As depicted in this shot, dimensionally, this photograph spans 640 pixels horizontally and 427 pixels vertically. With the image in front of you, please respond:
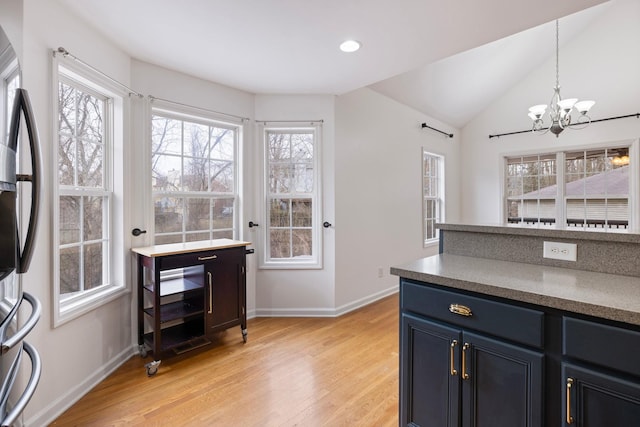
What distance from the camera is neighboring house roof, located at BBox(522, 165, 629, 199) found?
4.58 m

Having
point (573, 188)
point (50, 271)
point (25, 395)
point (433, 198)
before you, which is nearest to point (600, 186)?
point (573, 188)

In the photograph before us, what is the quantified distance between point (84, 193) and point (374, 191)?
297cm

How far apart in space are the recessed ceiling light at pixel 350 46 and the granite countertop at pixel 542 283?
1675 millimetres

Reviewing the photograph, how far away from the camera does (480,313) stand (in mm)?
1271

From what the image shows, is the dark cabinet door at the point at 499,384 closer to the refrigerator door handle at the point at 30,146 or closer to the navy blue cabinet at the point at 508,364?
the navy blue cabinet at the point at 508,364

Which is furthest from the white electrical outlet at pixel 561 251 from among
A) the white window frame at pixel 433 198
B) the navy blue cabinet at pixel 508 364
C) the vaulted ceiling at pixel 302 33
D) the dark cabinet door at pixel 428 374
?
the white window frame at pixel 433 198

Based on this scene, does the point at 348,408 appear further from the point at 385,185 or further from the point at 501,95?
the point at 501,95

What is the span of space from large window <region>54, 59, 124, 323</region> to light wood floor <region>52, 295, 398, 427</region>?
2.04 feet

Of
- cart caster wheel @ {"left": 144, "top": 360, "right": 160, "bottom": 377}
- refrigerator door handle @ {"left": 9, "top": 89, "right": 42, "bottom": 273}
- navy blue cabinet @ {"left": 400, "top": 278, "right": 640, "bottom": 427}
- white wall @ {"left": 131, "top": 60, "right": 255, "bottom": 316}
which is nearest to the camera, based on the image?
refrigerator door handle @ {"left": 9, "top": 89, "right": 42, "bottom": 273}

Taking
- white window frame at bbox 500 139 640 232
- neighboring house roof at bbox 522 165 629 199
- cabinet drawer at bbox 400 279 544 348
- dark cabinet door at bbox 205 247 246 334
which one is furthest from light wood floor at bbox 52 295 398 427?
neighboring house roof at bbox 522 165 629 199

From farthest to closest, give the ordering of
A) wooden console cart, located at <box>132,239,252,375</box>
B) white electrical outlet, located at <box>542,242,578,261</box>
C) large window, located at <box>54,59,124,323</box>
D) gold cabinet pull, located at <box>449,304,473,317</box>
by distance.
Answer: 1. wooden console cart, located at <box>132,239,252,375</box>
2. large window, located at <box>54,59,124,323</box>
3. white electrical outlet, located at <box>542,242,578,261</box>
4. gold cabinet pull, located at <box>449,304,473,317</box>

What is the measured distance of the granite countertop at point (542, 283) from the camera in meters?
1.02

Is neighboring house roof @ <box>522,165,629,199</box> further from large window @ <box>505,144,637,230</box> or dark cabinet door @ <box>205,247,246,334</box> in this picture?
dark cabinet door @ <box>205,247,246,334</box>

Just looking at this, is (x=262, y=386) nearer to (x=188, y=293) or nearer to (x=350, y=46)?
(x=188, y=293)
